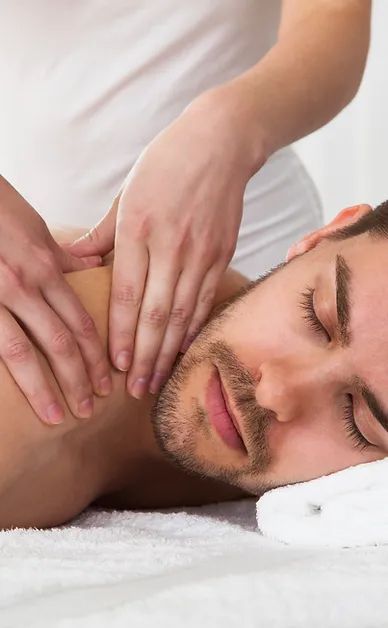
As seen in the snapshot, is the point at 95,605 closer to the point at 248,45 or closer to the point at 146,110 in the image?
the point at 146,110

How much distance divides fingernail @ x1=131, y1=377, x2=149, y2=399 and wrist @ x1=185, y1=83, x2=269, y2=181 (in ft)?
1.08

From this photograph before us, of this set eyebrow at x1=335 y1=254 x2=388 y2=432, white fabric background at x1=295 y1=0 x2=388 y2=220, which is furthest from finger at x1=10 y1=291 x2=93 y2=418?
white fabric background at x1=295 y1=0 x2=388 y2=220

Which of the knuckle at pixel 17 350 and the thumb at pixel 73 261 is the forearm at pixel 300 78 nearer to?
the thumb at pixel 73 261

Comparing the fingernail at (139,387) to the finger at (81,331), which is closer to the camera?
the finger at (81,331)

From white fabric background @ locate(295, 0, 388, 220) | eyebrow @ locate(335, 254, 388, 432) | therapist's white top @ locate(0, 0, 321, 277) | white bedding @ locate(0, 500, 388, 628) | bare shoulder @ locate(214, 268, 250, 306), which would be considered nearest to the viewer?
white bedding @ locate(0, 500, 388, 628)

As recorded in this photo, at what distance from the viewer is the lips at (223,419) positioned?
1248mm

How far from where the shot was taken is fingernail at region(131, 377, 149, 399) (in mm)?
1281

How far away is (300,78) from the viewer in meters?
1.49

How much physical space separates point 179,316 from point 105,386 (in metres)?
0.14

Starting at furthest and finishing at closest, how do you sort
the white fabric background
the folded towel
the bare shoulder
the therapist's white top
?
the white fabric background < the therapist's white top < the bare shoulder < the folded towel

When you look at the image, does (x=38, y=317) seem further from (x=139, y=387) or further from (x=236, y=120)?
(x=236, y=120)

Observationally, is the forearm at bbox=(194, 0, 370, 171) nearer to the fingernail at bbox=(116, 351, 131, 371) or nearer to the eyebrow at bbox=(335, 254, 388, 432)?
the eyebrow at bbox=(335, 254, 388, 432)

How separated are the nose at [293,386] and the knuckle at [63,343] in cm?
24

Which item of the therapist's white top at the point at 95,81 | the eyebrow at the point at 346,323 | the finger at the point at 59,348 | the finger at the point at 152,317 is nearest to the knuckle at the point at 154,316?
the finger at the point at 152,317
